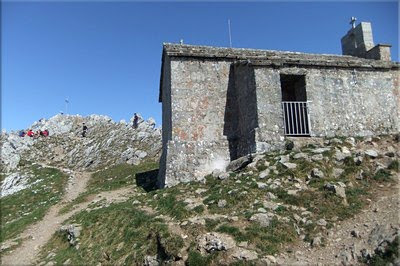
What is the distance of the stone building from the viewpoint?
1916 centimetres

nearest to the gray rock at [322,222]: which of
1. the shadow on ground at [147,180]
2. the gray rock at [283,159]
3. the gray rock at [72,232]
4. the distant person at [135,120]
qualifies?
the gray rock at [283,159]

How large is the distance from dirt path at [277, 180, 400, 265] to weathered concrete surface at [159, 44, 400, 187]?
7669 millimetres

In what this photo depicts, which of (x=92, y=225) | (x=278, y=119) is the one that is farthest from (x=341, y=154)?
(x=92, y=225)

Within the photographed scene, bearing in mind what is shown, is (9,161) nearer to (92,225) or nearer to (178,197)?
(92,225)

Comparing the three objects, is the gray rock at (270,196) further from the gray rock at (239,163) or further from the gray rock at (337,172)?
the gray rock at (239,163)

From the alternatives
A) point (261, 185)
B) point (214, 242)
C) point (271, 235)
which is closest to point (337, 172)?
point (261, 185)

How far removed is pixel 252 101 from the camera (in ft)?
62.6

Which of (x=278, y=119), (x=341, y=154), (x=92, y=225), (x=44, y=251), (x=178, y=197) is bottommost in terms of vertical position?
(x=44, y=251)

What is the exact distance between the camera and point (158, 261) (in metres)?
11.3

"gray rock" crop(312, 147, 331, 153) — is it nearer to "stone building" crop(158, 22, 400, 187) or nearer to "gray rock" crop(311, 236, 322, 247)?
"stone building" crop(158, 22, 400, 187)

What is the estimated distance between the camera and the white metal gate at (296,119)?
1984 cm

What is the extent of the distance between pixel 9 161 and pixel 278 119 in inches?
1161

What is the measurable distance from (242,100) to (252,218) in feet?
31.0

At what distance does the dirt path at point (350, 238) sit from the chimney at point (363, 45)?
1479cm
